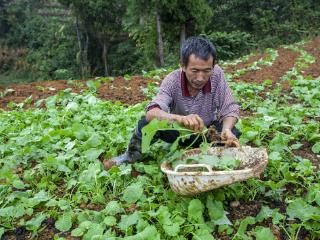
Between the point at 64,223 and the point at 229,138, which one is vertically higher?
the point at 229,138

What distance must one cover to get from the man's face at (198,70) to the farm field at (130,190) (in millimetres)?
705

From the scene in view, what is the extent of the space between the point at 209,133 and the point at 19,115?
9.95ft

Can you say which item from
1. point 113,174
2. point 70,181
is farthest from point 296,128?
point 70,181

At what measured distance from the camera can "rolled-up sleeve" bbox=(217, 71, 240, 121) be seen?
3.07 m

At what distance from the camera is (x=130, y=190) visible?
111 inches

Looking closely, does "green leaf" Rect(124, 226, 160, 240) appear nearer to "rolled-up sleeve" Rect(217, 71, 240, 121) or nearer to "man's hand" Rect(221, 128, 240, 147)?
"man's hand" Rect(221, 128, 240, 147)

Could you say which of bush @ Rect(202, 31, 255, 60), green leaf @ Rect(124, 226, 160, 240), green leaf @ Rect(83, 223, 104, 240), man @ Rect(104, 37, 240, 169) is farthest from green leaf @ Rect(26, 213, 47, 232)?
bush @ Rect(202, 31, 255, 60)

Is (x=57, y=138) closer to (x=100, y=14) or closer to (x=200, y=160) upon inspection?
(x=200, y=160)

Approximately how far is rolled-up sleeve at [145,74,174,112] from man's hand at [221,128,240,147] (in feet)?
1.41

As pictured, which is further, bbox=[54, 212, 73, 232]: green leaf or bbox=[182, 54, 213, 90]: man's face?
bbox=[182, 54, 213, 90]: man's face

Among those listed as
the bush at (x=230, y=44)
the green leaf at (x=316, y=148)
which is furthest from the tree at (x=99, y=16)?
the green leaf at (x=316, y=148)

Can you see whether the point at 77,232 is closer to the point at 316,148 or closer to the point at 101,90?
the point at 316,148

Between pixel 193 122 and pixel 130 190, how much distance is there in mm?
633

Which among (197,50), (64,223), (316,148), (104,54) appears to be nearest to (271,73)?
(316,148)
